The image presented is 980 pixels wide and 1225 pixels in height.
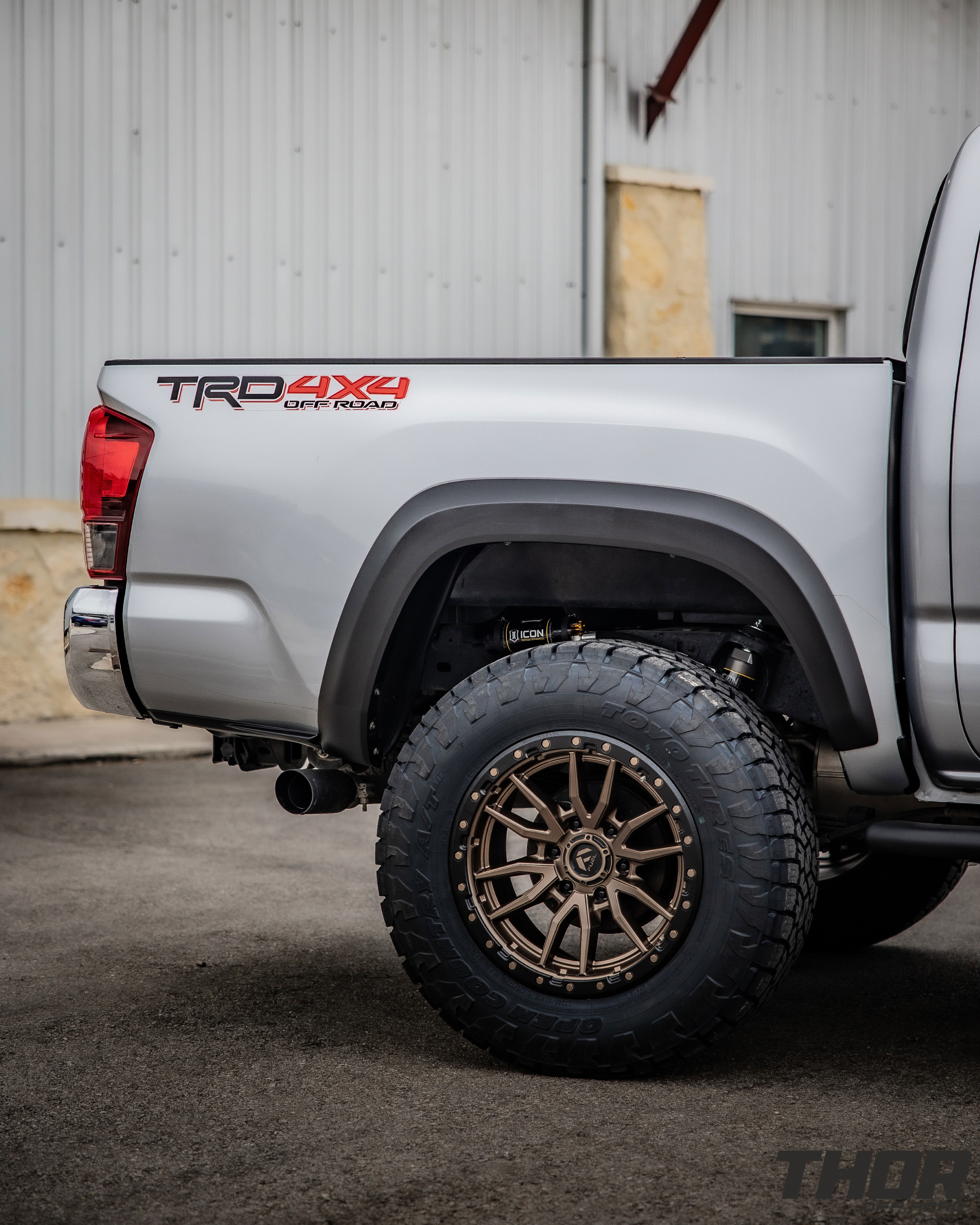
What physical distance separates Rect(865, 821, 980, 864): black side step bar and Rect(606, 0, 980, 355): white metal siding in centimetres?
845

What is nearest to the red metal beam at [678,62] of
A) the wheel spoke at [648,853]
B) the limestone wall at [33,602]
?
the limestone wall at [33,602]

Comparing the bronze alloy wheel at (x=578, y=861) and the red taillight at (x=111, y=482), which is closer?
the bronze alloy wheel at (x=578, y=861)

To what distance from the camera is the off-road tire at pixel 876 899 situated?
12.9ft

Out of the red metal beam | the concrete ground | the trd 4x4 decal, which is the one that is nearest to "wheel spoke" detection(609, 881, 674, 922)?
the concrete ground

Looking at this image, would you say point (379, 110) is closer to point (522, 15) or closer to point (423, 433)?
point (522, 15)

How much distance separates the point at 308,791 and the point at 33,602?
6.37 meters

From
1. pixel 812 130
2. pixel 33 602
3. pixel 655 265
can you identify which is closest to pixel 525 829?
pixel 33 602

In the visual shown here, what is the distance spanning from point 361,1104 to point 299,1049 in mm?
402

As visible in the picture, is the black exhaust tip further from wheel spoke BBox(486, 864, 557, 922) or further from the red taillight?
the red taillight

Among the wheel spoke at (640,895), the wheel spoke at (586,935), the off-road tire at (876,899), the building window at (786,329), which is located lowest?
the off-road tire at (876,899)

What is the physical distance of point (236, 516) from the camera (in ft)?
10.3

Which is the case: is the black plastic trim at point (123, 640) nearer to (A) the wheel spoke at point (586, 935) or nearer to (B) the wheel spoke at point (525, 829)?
(B) the wheel spoke at point (525, 829)

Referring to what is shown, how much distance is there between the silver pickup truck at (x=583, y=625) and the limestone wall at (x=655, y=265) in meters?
7.38

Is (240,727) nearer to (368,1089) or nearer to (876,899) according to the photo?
(368,1089)
